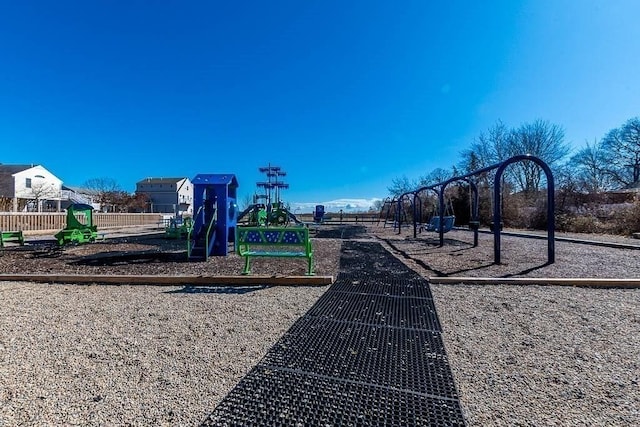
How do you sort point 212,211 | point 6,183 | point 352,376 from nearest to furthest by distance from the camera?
point 352,376 < point 212,211 < point 6,183

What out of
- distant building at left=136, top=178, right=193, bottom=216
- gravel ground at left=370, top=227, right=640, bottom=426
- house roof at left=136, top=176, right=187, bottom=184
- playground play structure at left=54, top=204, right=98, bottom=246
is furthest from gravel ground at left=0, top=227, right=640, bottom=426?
house roof at left=136, top=176, right=187, bottom=184

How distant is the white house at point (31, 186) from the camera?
38.4m

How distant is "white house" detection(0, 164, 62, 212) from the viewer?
38438mm

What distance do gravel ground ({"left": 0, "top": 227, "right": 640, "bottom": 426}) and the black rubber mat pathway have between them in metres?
0.13

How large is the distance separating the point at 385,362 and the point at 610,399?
1.45 metres

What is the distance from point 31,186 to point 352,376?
5566 centimetres

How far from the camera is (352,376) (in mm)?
2408

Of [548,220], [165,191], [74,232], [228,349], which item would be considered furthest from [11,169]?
[548,220]

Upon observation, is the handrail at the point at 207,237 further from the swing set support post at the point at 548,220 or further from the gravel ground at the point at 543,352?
the swing set support post at the point at 548,220

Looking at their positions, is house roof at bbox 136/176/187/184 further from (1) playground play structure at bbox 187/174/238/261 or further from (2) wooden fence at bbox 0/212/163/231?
(1) playground play structure at bbox 187/174/238/261

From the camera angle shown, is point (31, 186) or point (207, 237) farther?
point (31, 186)

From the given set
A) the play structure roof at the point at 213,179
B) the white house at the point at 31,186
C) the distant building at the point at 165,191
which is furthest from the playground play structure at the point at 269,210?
the distant building at the point at 165,191

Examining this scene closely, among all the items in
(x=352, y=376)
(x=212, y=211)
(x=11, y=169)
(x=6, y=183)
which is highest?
(x=11, y=169)

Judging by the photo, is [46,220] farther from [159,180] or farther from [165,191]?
[159,180]
